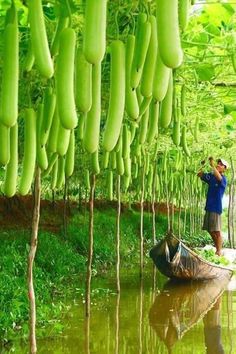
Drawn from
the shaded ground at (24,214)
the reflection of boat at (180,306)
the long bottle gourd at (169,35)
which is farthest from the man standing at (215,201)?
the long bottle gourd at (169,35)

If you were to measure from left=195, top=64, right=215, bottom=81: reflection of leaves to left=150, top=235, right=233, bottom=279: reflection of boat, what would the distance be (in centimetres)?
595

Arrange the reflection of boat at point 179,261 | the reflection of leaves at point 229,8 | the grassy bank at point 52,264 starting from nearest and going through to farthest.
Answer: the reflection of leaves at point 229,8 → the grassy bank at point 52,264 → the reflection of boat at point 179,261

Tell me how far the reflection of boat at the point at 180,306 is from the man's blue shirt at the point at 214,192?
9.37 ft

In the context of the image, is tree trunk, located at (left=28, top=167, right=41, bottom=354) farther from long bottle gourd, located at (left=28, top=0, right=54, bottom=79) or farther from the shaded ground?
the shaded ground

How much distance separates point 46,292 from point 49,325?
1506 mm

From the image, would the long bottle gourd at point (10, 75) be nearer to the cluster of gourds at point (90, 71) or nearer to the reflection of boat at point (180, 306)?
the cluster of gourds at point (90, 71)

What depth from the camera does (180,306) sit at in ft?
31.9

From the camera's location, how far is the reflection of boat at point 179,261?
1169 centimetres

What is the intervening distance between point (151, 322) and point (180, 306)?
1542 millimetres

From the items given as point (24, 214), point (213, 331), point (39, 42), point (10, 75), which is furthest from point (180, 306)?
point (24, 214)

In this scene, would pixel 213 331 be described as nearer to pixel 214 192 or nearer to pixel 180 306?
pixel 180 306

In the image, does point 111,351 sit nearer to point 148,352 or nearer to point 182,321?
point 148,352

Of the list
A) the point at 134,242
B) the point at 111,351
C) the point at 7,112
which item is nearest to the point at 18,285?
the point at 111,351

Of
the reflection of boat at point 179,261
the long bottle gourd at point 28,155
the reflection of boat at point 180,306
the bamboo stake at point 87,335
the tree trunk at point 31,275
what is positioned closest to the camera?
the long bottle gourd at point 28,155
